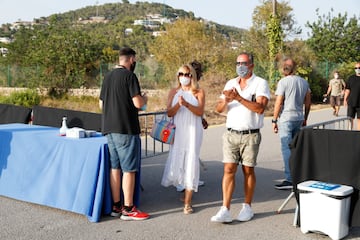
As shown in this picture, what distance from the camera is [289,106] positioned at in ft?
24.5

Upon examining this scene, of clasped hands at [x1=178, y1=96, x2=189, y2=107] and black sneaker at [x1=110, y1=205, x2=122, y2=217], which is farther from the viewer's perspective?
clasped hands at [x1=178, y1=96, x2=189, y2=107]

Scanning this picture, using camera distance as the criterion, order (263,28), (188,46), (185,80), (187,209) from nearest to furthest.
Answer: (187,209), (185,80), (188,46), (263,28)

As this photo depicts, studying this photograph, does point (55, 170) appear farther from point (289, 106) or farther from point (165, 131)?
point (289, 106)

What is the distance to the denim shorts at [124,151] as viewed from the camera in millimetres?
5855

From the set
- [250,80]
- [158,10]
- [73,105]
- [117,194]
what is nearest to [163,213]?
[117,194]

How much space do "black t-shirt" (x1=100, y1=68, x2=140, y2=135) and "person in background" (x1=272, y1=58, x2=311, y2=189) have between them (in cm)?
250

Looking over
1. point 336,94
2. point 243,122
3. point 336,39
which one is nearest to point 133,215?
point 243,122

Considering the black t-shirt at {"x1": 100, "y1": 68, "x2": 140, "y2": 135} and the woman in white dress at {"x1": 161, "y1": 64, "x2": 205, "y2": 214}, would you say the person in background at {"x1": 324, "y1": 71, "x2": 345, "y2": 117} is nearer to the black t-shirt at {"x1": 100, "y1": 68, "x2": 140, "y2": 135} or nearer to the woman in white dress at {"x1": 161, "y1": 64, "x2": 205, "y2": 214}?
the woman in white dress at {"x1": 161, "y1": 64, "x2": 205, "y2": 214}

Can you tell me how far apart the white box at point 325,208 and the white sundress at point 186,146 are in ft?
4.78

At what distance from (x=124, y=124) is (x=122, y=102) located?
0.83 ft

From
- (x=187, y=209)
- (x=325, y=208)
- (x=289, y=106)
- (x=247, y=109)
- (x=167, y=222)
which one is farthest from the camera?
(x=289, y=106)

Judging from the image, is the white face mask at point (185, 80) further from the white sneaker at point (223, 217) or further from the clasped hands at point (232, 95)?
the white sneaker at point (223, 217)

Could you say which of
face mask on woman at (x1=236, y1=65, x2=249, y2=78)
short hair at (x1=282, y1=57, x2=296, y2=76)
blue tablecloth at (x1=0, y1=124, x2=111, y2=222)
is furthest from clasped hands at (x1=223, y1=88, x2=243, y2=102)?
short hair at (x1=282, y1=57, x2=296, y2=76)

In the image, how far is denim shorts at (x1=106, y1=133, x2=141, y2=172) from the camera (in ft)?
19.2
